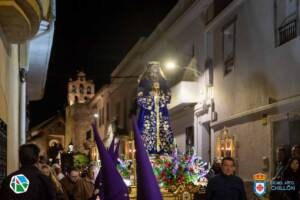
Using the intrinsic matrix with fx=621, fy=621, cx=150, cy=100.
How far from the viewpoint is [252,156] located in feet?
57.9

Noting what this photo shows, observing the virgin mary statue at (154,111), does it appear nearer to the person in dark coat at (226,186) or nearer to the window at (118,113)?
the person in dark coat at (226,186)

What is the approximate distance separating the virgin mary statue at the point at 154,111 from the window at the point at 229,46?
11.0 ft

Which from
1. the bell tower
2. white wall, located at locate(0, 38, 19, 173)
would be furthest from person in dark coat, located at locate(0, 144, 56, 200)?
the bell tower

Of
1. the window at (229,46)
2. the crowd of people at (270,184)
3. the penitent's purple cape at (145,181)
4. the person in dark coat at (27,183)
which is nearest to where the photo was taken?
the penitent's purple cape at (145,181)

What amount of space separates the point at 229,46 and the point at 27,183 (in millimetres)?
15809

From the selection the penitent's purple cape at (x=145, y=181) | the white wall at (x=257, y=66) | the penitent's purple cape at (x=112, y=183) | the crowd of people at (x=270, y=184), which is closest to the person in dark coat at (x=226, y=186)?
the crowd of people at (x=270, y=184)

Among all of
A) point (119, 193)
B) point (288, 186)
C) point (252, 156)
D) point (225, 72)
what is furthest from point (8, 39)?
Answer: point (225, 72)

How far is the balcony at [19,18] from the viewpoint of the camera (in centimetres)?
671

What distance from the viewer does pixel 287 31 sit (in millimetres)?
15281

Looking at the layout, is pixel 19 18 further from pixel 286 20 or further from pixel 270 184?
pixel 286 20

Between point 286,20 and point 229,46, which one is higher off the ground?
point 229,46

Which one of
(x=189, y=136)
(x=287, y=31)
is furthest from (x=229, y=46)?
(x=189, y=136)

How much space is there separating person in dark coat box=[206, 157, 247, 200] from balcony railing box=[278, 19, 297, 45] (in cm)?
731

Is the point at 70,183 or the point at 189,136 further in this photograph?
the point at 189,136
